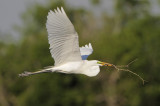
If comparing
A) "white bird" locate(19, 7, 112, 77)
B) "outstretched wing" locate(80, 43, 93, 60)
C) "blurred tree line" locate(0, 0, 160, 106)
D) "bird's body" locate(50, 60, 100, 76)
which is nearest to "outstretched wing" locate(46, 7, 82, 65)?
"white bird" locate(19, 7, 112, 77)

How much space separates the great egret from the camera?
Answer: 814 cm

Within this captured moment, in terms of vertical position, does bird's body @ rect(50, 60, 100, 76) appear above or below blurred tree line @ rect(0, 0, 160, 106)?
above

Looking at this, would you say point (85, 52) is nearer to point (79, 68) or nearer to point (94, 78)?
point (79, 68)

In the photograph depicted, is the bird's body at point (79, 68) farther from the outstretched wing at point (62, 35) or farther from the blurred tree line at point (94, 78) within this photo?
the blurred tree line at point (94, 78)

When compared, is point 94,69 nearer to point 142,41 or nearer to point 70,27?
point 70,27

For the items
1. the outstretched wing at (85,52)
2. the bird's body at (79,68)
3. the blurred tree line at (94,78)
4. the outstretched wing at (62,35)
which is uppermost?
the outstretched wing at (62,35)

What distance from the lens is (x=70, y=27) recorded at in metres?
8.09

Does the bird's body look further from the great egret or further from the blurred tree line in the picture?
the blurred tree line

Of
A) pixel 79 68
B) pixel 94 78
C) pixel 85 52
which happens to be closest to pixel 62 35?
pixel 79 68

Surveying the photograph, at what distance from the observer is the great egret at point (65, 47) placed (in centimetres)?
814

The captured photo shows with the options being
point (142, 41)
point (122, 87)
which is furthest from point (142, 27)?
point (122, 87)

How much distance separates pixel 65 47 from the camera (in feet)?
27.3

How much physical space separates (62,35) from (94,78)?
2013 centimetres

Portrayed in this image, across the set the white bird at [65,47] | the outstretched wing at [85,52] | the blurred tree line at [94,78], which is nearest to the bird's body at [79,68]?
the white bird at [65,47]
